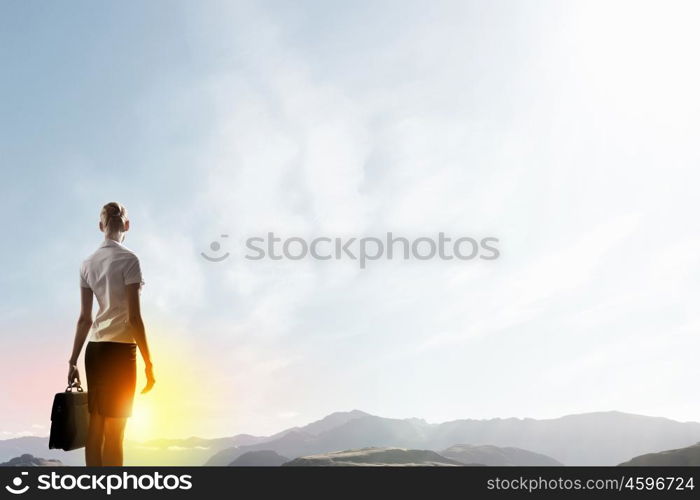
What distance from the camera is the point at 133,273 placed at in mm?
7625

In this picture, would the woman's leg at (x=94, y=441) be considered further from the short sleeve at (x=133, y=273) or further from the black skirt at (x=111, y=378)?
the short sleeve at (x=133, y=273)

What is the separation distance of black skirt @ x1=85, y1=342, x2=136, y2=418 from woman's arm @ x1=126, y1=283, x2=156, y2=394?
0.59ft

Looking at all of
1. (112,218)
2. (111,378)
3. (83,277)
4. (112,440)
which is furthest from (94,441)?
(112,218)

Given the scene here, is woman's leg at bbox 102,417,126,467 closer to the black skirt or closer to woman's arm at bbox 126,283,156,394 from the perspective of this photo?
the black skirt

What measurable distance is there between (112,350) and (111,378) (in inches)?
13.5

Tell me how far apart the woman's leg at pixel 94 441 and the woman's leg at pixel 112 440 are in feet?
0.16

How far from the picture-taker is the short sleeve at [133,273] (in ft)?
24.9

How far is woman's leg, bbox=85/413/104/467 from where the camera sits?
24.5 ft
